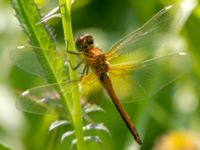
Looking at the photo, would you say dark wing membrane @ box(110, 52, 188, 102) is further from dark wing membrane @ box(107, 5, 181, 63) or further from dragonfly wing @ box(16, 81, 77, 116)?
dragonfly wing @ box(16, 81, 77, 116)

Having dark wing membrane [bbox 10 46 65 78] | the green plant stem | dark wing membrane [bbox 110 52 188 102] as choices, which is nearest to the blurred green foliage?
dark wing membrane [bbox 110 52 188 102]

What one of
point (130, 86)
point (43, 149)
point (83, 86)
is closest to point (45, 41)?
point (83, 86)

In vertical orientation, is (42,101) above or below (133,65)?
above

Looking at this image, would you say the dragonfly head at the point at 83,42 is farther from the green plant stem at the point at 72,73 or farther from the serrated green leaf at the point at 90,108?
the green plant stem at the point at 72,73

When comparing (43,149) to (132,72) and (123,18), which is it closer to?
(132,72)

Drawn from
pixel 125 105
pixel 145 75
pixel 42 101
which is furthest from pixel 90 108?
pixel 125 105

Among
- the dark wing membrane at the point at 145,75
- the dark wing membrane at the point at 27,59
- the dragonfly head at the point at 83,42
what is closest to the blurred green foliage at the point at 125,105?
the dark wing membrane at the point at 145,75

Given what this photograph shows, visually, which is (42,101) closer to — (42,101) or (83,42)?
(42,101)
